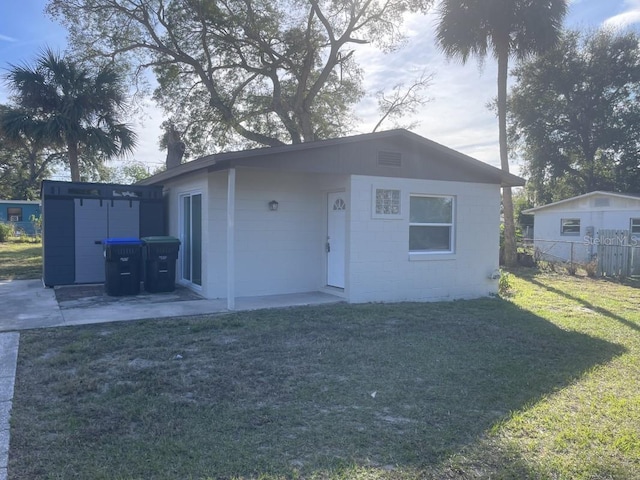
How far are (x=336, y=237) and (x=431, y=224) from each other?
204 cm

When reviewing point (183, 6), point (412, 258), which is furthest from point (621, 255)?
point (183, 6)

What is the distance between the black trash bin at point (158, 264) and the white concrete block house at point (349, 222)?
1.85 feet

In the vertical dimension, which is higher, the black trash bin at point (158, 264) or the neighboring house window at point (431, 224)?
the neighboring house window at point (431, 224)

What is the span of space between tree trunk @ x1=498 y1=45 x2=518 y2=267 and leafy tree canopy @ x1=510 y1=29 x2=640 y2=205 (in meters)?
12.2

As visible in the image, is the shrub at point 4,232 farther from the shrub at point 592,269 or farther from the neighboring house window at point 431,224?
the shrub at point 592,269

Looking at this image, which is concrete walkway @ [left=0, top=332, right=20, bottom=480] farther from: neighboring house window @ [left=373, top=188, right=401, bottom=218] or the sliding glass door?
neighboring house window @ [left=373, top=188, right=401, bottom=218]

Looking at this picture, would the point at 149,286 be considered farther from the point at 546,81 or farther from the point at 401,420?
the point at 546,81

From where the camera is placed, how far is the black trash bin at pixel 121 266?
9383 mm

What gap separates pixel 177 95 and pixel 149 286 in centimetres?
1314

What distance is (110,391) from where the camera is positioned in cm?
447

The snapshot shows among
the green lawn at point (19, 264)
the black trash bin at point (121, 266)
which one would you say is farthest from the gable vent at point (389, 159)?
the green lawn at point (19, 264)

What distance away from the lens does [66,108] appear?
15.6m

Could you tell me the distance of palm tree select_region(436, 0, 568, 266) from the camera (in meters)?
17.1

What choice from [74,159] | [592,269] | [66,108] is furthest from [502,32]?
[74,159]
